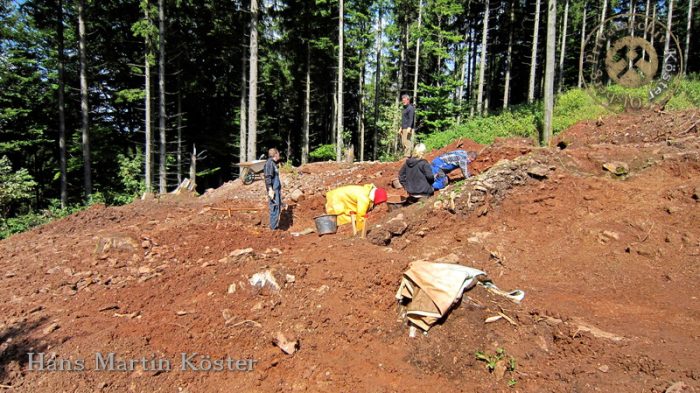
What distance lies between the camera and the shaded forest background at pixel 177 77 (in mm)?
16688

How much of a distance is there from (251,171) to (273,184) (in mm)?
5049

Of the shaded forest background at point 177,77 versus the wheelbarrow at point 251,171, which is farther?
the shaded forest background at point 177,77

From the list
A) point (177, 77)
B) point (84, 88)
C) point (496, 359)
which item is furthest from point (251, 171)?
point (177, 77)

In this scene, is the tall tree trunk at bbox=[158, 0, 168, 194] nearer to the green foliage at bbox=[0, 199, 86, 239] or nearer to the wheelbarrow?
the green foliage at bbox=[0, 199, 86, 239]

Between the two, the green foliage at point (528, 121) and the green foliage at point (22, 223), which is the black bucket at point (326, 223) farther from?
the green foliage at point (22, 223)

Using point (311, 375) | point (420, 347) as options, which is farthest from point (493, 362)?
point (311, 375)

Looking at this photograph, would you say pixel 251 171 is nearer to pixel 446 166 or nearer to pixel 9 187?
pixel 446 166

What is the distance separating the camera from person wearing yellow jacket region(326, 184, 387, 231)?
7.50 metres

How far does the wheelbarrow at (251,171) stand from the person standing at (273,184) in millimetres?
4422

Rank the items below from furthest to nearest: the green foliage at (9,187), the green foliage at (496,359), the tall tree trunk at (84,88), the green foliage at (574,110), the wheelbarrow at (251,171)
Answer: the tall tree trunk at (84,88), the green foliage at (574,110), the green foliage at (9,187), the wheelbarrow at (251,171), the green foliage at (496,359)

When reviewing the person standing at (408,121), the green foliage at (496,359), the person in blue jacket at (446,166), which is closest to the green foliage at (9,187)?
the person standing at (408,121)

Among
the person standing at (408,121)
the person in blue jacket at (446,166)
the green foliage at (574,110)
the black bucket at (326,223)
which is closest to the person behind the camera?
the black bucket at (326,223)

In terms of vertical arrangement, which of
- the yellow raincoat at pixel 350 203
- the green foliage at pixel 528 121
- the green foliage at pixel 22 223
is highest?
the green foliage at pixel 528 121

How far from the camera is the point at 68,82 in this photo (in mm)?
19969
